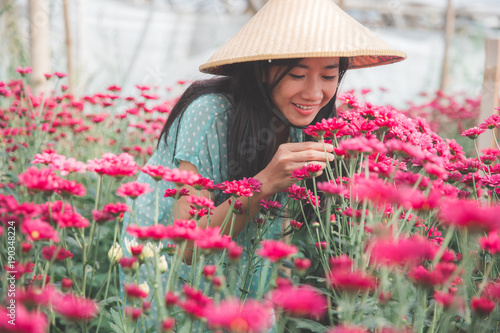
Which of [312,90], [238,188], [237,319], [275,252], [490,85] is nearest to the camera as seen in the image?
[237,319]

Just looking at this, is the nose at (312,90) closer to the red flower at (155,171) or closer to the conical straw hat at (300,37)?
the conical straw hat at (300,37)

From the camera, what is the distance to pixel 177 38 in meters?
6.62

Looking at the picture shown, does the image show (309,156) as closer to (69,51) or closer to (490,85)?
(490,85)

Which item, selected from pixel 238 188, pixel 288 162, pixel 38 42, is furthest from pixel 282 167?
pixel 38 42

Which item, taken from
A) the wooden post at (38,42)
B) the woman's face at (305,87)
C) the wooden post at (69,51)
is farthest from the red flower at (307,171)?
the wooden post at (69,51)

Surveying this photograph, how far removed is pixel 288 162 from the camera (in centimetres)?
99

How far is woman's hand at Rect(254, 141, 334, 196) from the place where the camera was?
97 centimetres

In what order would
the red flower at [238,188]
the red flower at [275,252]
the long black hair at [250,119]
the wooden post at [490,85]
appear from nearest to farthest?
the red flower at [275,252]
the red flower at [238,188]
the long black hair at [250,119]
the wooden post at [490,85]

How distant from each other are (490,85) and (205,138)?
1.06 meters

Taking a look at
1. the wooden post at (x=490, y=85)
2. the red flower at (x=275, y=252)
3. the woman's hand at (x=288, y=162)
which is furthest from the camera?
the wooden post at (x=490, y=85)

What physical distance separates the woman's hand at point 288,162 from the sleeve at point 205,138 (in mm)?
234

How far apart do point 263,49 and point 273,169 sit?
0.28 m

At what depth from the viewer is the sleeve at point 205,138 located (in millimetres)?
1235

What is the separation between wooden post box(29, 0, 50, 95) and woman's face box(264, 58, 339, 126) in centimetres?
166
